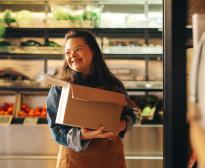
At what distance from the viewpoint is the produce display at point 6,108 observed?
3900mm

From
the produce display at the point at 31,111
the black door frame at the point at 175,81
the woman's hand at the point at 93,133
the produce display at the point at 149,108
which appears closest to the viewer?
the black door frame at the point at 175,81

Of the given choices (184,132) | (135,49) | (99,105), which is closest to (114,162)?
(99,105)

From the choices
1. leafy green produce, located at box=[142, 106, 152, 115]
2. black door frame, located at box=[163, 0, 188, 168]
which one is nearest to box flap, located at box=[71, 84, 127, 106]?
black door frame, located at box=[163, 0, 188, 168]

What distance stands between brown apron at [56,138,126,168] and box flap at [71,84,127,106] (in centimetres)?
26

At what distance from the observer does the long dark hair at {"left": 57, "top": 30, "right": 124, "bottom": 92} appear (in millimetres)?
1995

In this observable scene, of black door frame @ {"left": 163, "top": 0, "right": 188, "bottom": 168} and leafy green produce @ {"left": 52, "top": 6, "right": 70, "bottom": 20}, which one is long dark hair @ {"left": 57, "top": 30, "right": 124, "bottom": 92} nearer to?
black door frame @ {"left": 163, "top": 0, "right": 188, "bottom": 168}

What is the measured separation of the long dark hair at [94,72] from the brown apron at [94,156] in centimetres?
31

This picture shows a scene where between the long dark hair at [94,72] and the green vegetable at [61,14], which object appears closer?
the long dark hair at [94,72]

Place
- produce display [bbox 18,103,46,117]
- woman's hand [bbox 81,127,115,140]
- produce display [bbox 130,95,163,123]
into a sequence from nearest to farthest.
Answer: woman's hand [bbox 81,127,115,140]
produce display [bbox 130,95,163,123]
produce display [bbox 18,103,46,117]

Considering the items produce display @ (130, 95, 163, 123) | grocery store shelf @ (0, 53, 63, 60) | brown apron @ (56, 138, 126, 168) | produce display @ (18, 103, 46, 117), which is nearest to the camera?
brown apron @ (56, 138, 126, 168)

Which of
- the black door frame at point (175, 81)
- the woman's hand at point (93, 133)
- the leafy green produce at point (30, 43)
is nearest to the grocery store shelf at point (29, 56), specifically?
the leafy green produce at point (30, 43)

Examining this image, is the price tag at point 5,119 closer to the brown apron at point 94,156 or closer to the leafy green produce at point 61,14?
the leafy green produce at point 61,14

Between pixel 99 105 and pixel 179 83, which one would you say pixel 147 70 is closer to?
pixel 99 105

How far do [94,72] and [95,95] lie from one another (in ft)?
1.07
